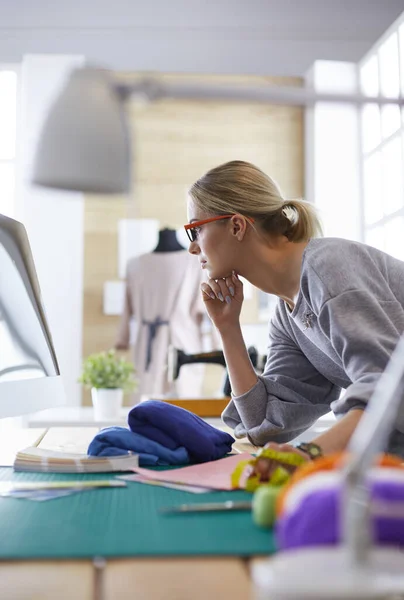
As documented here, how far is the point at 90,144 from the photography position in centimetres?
66

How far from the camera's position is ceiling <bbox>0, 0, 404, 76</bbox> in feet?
12.4

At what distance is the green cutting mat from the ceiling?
3500 millimetres

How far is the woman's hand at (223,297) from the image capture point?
5.46 ft

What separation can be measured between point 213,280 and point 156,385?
91.4 inches

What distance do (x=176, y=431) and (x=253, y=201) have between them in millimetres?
593

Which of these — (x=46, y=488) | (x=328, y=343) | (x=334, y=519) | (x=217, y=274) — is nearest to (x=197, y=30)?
(x=217, y=274)

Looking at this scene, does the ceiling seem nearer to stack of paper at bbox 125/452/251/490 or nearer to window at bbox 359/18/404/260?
window at bbox 359/18/404/260

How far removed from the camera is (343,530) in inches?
19.6

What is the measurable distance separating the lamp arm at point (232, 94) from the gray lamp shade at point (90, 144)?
0.02 m

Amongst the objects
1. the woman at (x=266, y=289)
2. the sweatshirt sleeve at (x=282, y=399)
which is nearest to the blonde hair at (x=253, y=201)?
the woman at (x=266, y=289)

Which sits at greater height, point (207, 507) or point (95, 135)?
point (95, 135)

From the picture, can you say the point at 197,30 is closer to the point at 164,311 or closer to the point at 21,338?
the point at 164,311

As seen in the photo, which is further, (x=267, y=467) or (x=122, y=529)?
(x=267, y=467)

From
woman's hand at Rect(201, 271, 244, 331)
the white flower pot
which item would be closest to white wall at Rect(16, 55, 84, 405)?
the white flower pot
